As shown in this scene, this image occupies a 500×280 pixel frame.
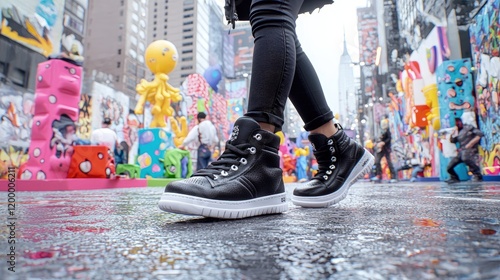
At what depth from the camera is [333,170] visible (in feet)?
3.92

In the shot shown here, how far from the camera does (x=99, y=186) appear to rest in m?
4.82

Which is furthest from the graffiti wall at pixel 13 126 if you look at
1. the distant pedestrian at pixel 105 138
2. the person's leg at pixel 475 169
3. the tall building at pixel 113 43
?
the tall building at pixel 113 43

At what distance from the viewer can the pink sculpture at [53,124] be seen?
4.61m

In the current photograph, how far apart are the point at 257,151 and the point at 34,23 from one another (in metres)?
11.4

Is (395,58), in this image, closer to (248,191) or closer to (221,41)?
(248,191)

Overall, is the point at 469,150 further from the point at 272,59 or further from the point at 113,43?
the point at 113,43

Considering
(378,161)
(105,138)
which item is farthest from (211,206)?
(378,161)

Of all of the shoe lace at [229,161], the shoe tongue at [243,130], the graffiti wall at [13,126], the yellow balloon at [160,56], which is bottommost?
the shoe lace at [229,161]

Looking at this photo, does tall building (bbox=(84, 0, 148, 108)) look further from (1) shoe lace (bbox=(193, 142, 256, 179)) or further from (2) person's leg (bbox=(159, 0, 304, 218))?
(1) shoe lace (bbox=(193, 142, 256, 179))

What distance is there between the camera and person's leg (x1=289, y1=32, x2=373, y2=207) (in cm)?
117

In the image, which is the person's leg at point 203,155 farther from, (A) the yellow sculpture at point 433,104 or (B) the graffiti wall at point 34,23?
(B) the graffiti wall at point 34,23

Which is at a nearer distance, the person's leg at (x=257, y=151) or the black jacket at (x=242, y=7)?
the person's leg at (x=257, y=151)

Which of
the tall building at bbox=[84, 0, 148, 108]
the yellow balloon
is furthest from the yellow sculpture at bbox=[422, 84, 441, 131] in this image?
the tall building at bbox=[84, 0, 148, 108]

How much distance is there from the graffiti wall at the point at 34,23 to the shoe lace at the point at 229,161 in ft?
34.2
